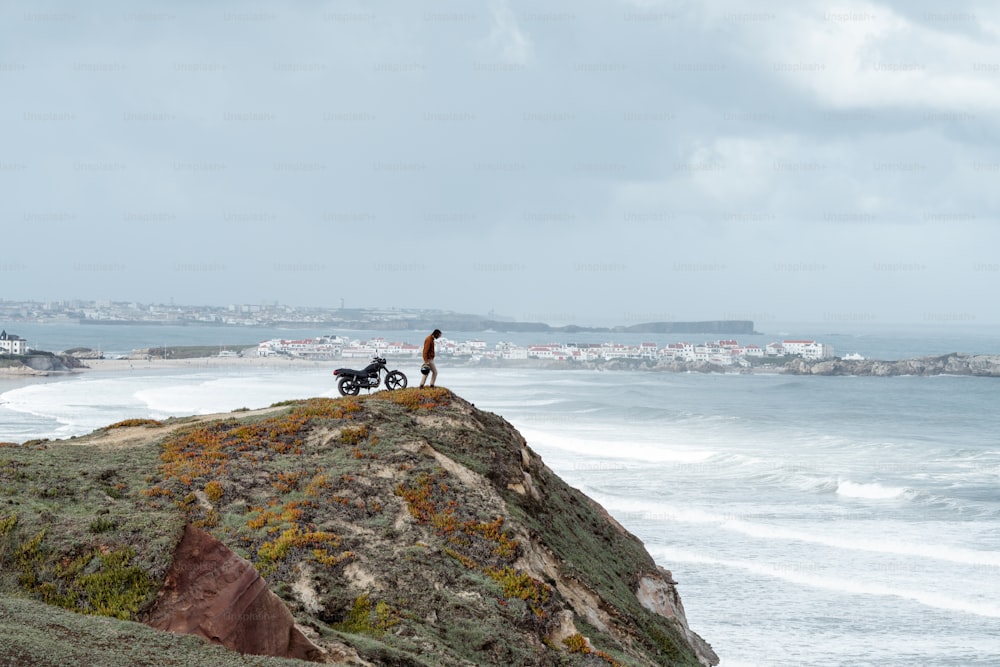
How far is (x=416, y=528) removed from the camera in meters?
16.4

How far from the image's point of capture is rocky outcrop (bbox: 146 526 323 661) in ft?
34.4

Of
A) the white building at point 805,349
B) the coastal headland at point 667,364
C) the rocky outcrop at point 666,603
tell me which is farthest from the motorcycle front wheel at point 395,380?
the white building at point 805,349

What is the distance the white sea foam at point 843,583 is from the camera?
27.2 m

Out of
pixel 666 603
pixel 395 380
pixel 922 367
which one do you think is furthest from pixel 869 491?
pixel 922 367

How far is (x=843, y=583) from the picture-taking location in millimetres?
29281

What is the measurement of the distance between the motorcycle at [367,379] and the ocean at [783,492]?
10871 millimetres

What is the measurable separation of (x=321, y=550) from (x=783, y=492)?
32.5 m

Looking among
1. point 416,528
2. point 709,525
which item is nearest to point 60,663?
point 416,528

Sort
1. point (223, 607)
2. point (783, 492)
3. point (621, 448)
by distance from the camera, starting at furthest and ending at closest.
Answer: point (621, 448)
point (783, 492)
point (223, 607)

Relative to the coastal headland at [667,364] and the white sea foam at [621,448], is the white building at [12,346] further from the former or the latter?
the white sea foam at [621,448]

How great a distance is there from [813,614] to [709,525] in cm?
927

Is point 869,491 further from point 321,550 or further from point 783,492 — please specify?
point 321,550

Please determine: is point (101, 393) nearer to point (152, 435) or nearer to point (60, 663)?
point (152, 435)

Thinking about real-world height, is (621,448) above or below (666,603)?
below
